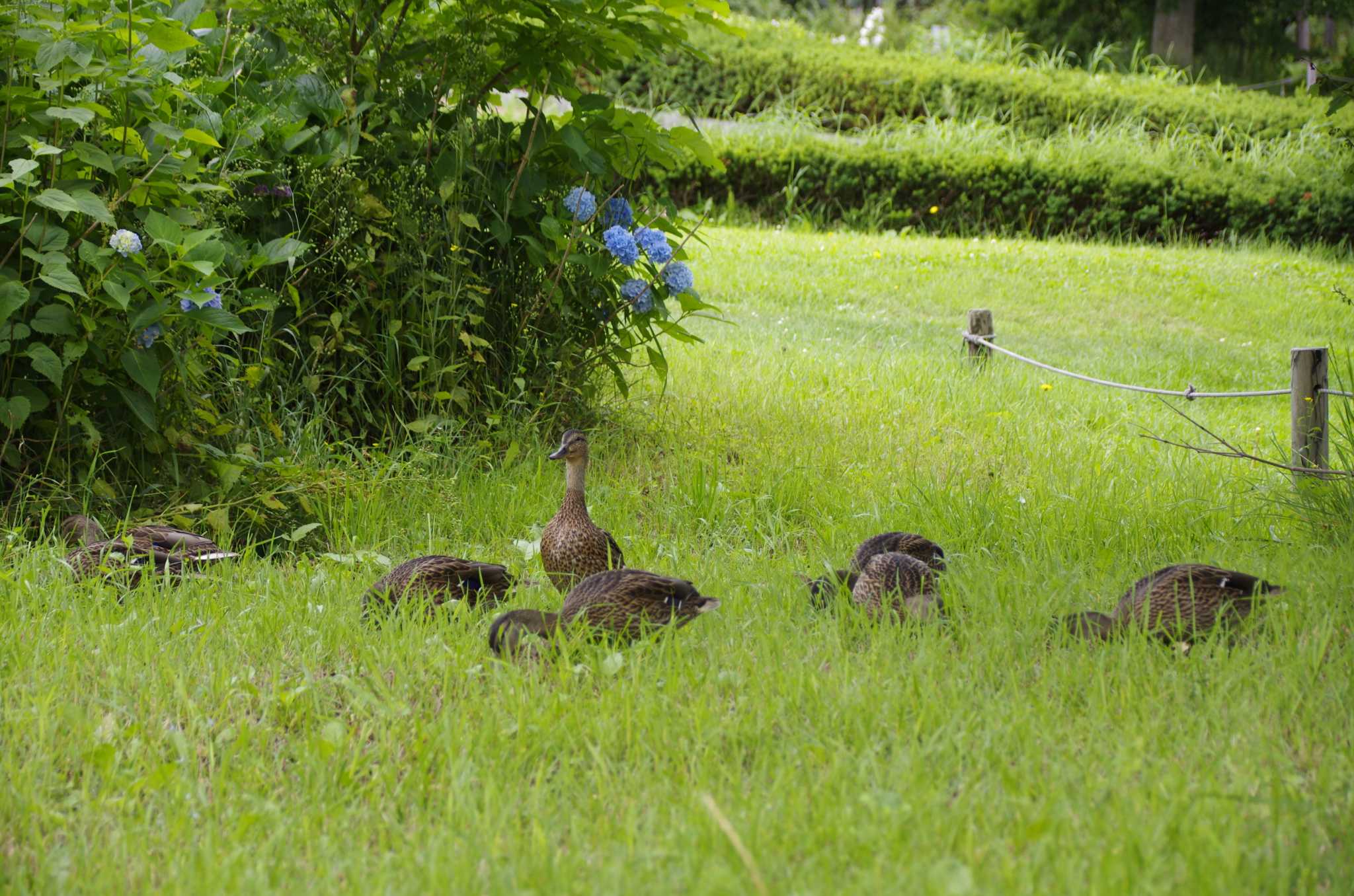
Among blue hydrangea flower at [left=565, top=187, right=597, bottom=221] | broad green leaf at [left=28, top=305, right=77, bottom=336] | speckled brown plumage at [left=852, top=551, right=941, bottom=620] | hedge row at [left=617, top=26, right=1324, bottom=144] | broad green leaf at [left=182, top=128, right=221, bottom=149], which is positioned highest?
hedge row at [left=617, top=26, right=1324, bottom=144]

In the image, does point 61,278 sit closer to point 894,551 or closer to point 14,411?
point 14,411

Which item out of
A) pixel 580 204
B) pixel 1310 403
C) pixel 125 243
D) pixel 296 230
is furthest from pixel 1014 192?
pixel 125 243

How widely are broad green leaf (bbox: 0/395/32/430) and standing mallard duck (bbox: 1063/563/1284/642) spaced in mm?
3160

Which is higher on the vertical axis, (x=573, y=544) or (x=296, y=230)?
(x=296, y=230)

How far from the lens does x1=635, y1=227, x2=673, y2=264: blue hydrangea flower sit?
500 cm

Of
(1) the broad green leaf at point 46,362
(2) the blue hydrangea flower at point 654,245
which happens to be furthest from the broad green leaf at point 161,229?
(2) the blue hydrangea flower at point 654,245

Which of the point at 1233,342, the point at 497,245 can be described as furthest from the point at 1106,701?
the point at 1233,342

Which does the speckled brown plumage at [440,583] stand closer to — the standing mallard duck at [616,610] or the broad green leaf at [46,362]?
the standing mallard duck at [616,610]

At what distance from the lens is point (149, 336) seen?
3863mm

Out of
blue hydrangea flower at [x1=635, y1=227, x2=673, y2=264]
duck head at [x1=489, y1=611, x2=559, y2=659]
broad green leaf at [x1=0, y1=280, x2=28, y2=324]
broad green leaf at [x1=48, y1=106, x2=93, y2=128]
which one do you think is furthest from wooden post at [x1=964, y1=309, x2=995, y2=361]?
broad green leaf at [x1=0, y1=280, x2=28, y2=324]

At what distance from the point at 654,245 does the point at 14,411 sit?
2.50 metres

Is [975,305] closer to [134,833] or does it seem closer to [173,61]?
[173,61]

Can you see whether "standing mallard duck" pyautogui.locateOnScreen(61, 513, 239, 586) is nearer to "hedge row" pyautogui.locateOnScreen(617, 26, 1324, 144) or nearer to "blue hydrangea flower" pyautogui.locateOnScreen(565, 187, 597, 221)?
"blue hydrangea flower" pyautogui.locateOnScreen(565, 187, 597, 221)

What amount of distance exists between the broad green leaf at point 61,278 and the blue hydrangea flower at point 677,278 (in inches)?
92.8
